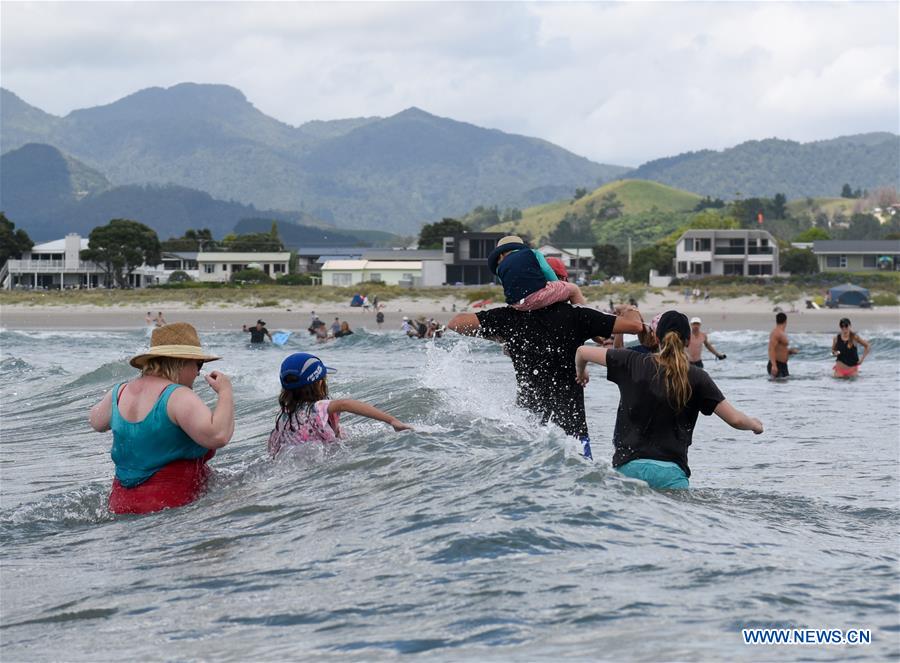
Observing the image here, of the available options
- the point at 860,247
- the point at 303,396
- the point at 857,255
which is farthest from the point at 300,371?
the point at 860,247

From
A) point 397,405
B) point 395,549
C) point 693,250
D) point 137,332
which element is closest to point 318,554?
point 395,549

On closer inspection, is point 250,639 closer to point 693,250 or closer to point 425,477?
point 425,477

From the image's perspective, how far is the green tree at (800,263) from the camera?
341 feet

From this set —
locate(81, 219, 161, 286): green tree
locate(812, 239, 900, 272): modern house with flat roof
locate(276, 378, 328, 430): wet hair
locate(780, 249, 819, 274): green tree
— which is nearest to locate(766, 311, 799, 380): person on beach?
locate(276, 378, 328, 430): wet hair

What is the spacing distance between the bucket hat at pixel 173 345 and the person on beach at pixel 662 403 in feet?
6.99

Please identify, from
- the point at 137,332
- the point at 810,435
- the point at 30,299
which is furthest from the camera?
the point at 30,299

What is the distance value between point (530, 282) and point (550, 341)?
37 centimetres

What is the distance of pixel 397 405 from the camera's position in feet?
37.4

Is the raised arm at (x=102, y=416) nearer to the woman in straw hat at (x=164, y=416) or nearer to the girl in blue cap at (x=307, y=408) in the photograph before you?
the woman in straw hat at (x=164, y=416)

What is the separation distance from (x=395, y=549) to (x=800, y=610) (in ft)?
6.09

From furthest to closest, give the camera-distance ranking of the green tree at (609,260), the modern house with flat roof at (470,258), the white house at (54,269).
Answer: the green tree at (609,260)
the modern house with flat roof at (470,258)
the white house at (54,269)

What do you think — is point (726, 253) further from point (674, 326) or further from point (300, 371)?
point (300, 371)

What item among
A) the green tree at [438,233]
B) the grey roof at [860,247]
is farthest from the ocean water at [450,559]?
the green tree at [438,233]

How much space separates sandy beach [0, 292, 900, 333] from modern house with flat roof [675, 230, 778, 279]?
36752 mm
